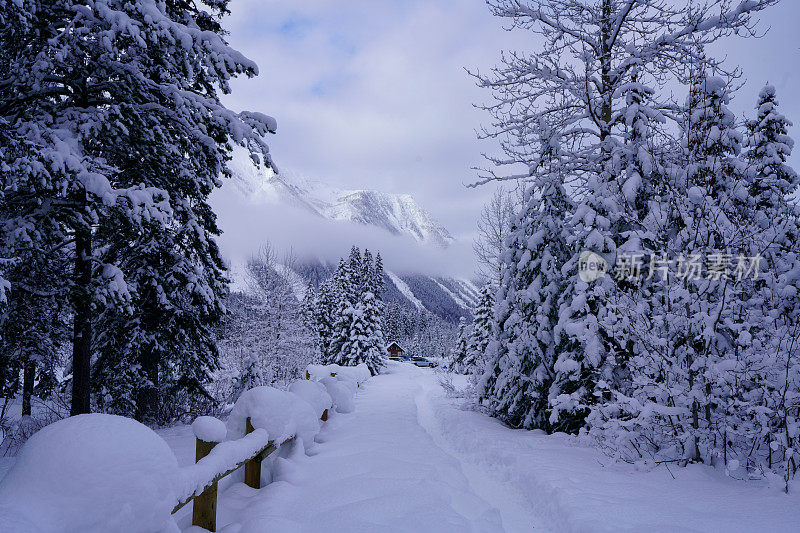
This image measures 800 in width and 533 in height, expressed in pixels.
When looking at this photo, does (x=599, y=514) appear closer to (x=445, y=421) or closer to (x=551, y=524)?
(x=551, y=524)

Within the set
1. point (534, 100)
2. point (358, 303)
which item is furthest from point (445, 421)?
point (358, 303)

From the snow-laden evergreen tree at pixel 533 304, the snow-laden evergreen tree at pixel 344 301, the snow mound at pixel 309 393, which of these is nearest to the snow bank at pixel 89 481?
the snow mound at pixel 309 393

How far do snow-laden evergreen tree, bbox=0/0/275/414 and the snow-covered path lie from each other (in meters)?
3.86

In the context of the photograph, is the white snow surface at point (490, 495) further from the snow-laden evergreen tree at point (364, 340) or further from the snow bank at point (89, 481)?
the snow-laden evergreen tree at point (364, 340)

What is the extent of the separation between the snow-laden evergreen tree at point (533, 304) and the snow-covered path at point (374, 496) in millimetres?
3172

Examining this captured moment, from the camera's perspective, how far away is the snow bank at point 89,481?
1.77m

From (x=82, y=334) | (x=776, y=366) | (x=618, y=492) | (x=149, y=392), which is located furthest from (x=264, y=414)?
(x=149, y=392)

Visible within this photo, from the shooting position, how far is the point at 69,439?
6.50ft

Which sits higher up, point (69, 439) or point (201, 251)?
point (201, 251)

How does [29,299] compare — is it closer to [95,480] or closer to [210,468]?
[210,468]

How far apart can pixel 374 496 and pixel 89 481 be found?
2.92m

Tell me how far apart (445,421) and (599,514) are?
6534mm

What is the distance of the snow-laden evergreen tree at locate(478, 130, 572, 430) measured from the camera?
8781 millimetres

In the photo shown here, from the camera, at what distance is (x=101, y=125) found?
20.4 ft
